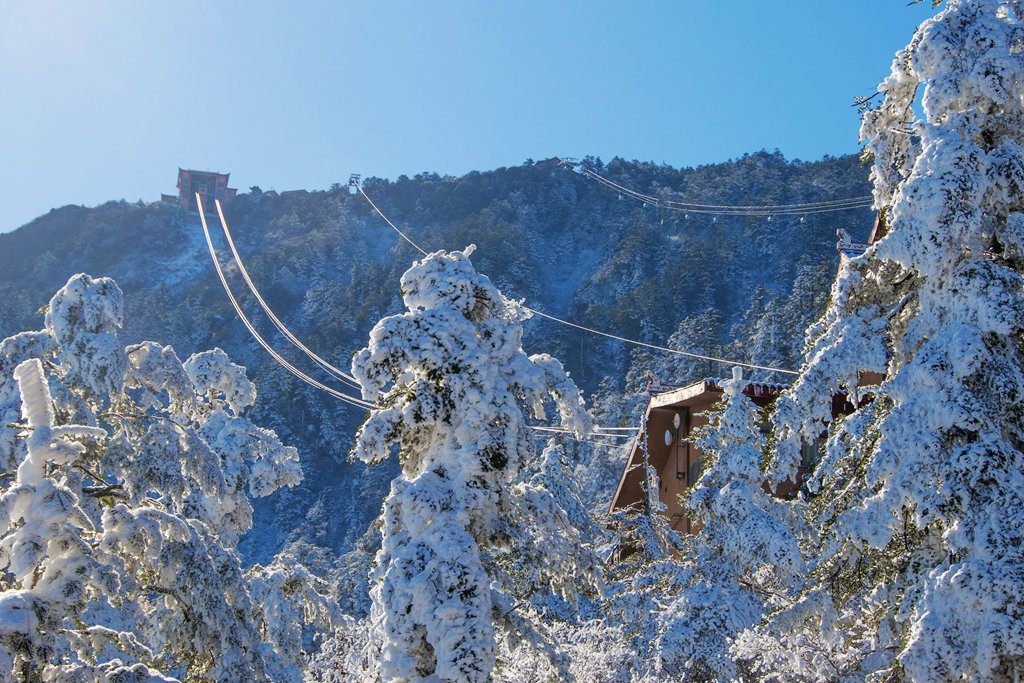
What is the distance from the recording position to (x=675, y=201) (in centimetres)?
10569

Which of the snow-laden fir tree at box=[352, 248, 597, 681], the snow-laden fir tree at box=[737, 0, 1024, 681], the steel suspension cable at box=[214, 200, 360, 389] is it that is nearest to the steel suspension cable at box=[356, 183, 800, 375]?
the snow-laden fir tree at box=[352, 248, 597, 681]

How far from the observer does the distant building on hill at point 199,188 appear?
449 ft

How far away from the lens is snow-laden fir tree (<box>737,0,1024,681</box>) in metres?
6.96

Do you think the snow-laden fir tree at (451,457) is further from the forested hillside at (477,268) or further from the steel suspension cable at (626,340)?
the forested hillside at (477,268)

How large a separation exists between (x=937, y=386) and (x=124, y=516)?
7491 mm

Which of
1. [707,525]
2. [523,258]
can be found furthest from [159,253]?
[707,525]

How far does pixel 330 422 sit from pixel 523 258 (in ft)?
111

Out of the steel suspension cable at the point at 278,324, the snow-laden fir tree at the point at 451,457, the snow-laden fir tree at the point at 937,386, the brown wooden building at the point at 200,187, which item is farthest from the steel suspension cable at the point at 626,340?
the brown wooden building at the point at 200,187

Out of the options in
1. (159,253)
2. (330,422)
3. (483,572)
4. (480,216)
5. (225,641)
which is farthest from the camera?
(159,253)

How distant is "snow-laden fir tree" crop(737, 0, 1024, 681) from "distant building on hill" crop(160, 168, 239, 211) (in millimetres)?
137960

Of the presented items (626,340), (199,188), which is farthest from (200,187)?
(626,340)

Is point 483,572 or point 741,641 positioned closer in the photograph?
point 483,572

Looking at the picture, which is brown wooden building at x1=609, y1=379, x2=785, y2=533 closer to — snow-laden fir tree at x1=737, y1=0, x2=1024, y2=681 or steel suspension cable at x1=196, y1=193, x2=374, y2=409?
snow-laden fir tree at x1=737, y1=0, x2=1024, y2=681

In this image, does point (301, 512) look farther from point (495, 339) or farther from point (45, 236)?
point (45, 236)
